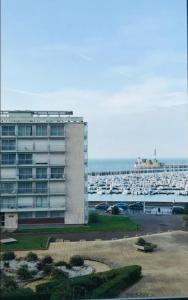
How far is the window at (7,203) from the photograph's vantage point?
4199mm

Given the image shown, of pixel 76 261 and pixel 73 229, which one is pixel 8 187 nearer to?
pixel 76 261

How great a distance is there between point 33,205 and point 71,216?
34.5 inches

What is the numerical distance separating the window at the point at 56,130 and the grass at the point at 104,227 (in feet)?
3.44

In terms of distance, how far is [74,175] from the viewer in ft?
17.1

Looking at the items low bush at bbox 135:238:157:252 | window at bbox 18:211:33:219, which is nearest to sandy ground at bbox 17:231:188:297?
low bush at bbox 135:238:157:252

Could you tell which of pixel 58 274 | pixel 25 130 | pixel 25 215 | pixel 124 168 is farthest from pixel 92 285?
pixel 25 130

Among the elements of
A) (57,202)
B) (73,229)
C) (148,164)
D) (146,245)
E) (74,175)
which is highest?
(148,164)

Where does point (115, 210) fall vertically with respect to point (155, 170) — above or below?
below

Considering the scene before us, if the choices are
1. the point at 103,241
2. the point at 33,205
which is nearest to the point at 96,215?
the point at 103,241

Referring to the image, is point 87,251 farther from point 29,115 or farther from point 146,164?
point 29,115

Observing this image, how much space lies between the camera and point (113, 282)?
3.36m

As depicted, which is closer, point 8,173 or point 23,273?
point 23,273

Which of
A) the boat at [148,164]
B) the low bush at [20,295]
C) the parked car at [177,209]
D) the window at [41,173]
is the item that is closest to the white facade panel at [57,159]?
the window at [41,173]

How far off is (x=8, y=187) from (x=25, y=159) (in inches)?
16.6
